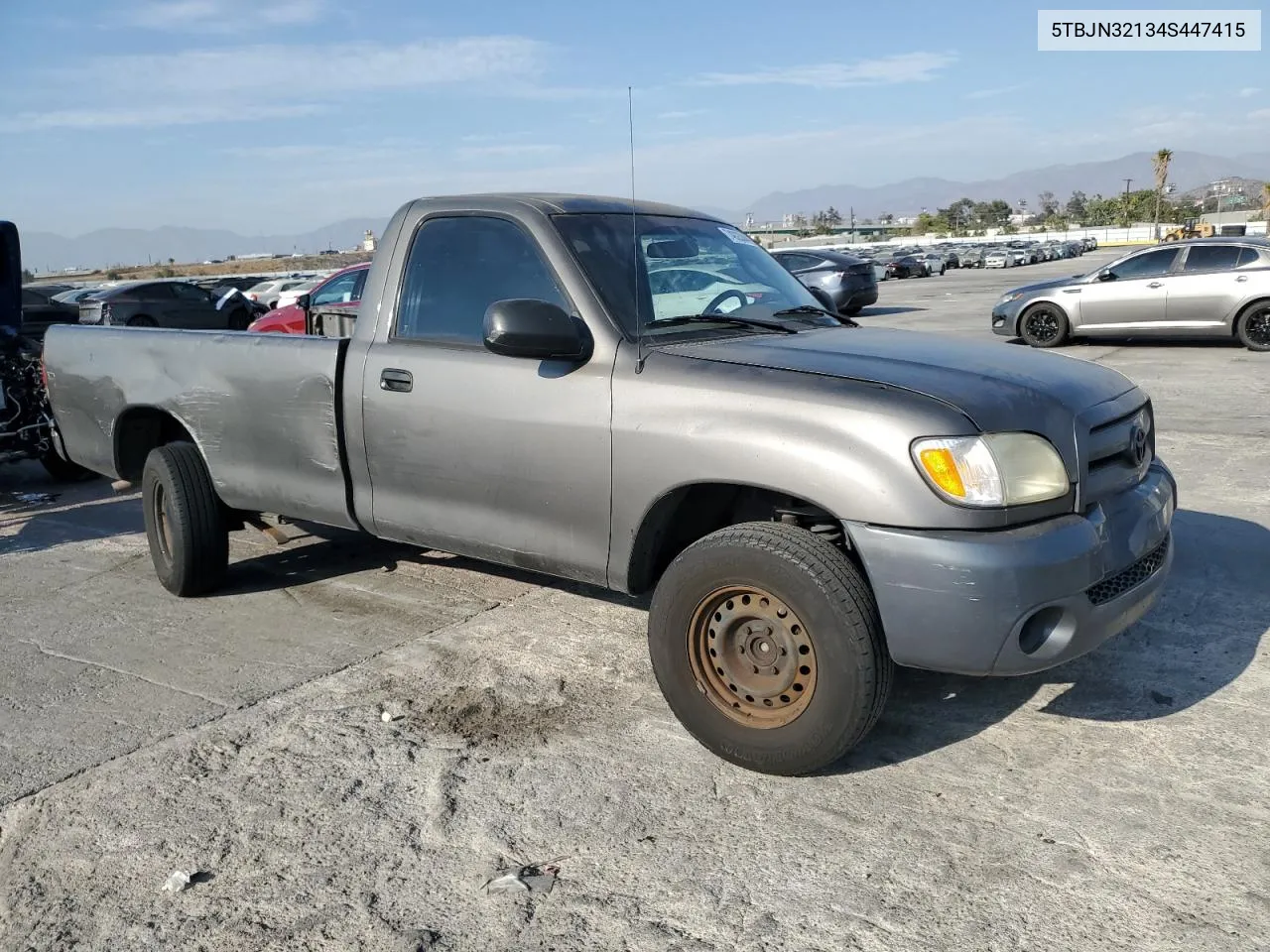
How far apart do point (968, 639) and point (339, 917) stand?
1.85 metres

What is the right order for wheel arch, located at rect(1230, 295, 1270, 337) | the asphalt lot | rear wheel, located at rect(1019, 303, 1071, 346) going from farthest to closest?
rear wheel, located at rect(1019, 303, 1071, 346), wheel arch, located at rect(1230, 295, 1270, 337), the asphalt lot

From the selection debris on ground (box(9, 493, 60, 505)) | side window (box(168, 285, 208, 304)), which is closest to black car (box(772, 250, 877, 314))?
side window (box(168, 285, 208, 304))

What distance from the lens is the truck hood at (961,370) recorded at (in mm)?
3238

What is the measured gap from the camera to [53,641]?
486 cm

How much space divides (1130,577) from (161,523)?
443cm

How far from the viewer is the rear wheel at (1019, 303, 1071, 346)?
15531 mm

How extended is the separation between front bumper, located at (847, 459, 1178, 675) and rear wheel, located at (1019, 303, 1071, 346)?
523 inches

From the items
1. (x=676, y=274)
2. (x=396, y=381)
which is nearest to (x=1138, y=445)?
(x=676, y=274)

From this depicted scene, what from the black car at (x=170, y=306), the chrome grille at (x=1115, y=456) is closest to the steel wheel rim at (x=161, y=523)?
the chrome grille at (x=1115, y=456)

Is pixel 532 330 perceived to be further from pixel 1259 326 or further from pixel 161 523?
pixel 1259 326

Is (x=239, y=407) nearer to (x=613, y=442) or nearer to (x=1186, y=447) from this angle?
(x=613, y=442)

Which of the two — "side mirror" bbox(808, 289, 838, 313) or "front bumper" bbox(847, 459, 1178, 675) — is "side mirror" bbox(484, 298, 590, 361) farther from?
"side mirror" bbox(808, 289, 838, 313)

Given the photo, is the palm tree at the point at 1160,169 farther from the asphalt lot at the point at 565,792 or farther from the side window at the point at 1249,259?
the asphalt lot at the point at 565,792

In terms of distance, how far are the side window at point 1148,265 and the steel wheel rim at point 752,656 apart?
13675 millimetres
